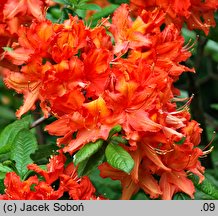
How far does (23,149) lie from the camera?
227 centimetres

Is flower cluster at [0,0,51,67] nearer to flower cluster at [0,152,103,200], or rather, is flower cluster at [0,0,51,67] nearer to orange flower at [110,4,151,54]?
orange flower at [110,4,151,54]

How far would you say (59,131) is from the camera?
2105mm

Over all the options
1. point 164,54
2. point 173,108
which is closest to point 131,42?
point 164,54

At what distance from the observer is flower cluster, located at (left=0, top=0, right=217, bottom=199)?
6.68 feet

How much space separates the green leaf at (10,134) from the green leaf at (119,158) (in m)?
0.42

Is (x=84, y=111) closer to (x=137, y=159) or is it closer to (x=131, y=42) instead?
(x=137, y=159)

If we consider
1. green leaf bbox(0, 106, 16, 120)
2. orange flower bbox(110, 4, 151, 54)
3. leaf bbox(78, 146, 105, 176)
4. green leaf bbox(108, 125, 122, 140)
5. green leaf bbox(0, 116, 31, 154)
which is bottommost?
green leaf bbox(0, 106, 16, 120)

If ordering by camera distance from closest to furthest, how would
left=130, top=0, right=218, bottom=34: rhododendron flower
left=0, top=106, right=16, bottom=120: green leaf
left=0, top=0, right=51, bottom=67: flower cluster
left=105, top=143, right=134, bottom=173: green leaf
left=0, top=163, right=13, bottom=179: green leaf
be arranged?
left=105, top=143, right=134, bottom=173: green leaf → left=0, top=163, right=13, bottom=179: green leaf → left=0, top=0, right=51, bottom=67: flower cluster → left=130, top=0, right=218, bottom=34: rhododendron flower → left=0, top=106, right=16, bottom=120: green leaf

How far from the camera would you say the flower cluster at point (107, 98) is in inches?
80.1

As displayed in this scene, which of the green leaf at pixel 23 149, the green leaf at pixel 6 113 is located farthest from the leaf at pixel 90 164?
the green leaf at pixel 6 113

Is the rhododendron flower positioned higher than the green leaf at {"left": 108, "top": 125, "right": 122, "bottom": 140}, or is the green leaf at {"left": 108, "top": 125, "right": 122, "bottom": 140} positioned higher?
the green leaf at {"left": 108, "top": 125, "right": 122, "bottom": 140}

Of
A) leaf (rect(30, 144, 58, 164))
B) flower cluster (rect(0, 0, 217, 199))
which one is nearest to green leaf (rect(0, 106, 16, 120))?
leaf (rect(30, 144, 58, 164))

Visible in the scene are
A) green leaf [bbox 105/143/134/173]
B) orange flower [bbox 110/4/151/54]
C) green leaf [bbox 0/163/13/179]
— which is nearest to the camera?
green leaf [bbox 105/143/134/173]

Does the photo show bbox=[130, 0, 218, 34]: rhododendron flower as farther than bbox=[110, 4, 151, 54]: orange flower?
Yes
